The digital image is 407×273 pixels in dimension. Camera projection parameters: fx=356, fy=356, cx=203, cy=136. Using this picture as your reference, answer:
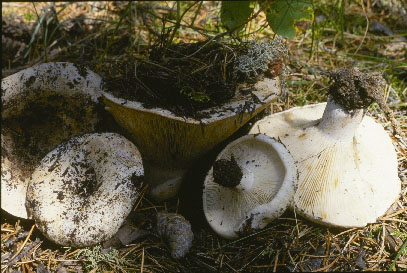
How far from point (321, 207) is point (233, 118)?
30.0 inches

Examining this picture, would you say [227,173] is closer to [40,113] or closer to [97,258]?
[97,258]

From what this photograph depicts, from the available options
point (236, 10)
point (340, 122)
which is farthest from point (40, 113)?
point (340, 122)

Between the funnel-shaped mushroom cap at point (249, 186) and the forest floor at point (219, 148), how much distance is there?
5.1 inches

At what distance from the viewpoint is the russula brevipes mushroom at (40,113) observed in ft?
8.22

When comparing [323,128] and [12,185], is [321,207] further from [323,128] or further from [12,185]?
[12,185]

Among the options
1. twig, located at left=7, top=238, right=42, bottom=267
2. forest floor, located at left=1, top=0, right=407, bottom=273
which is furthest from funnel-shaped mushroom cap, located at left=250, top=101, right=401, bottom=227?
twig, located at left=7, top=238, right=42, bottom=267

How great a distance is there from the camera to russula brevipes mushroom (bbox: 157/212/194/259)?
2.20 metres

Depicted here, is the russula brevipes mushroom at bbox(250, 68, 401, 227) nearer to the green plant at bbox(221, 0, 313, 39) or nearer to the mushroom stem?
the mushroom stem

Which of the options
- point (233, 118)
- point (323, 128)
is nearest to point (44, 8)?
point (233, 118)

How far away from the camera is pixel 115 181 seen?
219 cm

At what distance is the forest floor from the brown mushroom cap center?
36cm

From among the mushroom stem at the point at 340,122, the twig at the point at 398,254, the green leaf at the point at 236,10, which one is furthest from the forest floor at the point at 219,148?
the mushroom stem at the point at 340,122

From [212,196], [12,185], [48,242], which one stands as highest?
[212,196]

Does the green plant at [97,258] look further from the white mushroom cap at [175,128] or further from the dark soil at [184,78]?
the dark soil at [184,78]
